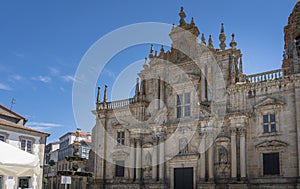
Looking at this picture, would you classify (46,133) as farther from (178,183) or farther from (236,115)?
(236,115)

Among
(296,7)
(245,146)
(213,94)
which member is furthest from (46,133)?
(296,7)

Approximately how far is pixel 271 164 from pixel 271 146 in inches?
42.9

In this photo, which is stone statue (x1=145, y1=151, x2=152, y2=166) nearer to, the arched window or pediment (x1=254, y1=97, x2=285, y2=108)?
the arched window

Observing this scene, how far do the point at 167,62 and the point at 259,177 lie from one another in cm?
1176

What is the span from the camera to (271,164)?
2139cm

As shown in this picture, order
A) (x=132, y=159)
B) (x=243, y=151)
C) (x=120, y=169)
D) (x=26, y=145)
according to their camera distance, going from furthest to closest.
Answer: (x=120, y=169) < (x=132, y=159) < (x=26, y=145) < (x=243, y=151)

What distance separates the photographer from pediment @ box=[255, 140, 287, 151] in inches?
829

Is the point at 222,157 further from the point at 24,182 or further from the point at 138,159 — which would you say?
the point at 24,182

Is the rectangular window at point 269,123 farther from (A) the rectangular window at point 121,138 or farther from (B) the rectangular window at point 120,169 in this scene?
(B) the rectangular window at point 120,169

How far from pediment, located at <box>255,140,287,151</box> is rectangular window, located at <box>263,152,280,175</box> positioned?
1.11 feet

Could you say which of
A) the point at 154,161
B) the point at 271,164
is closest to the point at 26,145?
the point at 154,161

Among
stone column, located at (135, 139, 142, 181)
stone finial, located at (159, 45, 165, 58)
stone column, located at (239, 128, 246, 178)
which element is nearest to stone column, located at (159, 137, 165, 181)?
stone column, located at (135, 139, 142, 181)

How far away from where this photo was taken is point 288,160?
68.2 feet

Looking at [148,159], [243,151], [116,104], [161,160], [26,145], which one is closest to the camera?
[243,151]
